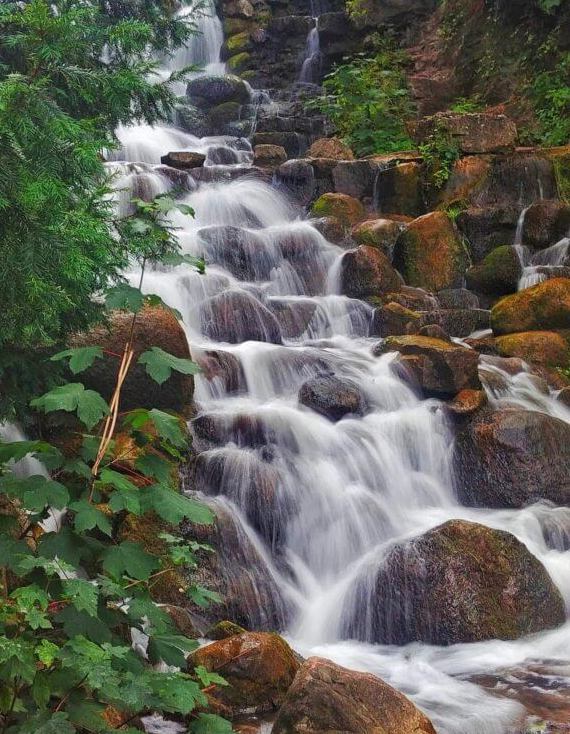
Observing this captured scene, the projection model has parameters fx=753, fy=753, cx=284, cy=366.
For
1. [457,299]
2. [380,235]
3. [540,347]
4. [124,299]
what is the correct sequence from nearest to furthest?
[124,299]
[540,347]
[457,299]
[380,235]

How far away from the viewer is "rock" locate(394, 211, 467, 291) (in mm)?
11734

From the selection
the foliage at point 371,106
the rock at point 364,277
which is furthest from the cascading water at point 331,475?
the foliage at point 371,106

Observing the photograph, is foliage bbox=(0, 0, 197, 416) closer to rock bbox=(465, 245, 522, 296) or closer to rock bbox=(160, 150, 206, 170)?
rock bbox=(465, 245, 522, 296)

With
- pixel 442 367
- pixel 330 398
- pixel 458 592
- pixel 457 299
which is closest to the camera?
pixel 458 592

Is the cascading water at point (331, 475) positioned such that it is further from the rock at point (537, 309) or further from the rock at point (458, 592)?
the rock at point (537, 309)

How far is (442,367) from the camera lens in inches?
317

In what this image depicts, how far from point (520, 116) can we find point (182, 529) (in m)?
13.0

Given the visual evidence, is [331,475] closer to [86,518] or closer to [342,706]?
[342,706]

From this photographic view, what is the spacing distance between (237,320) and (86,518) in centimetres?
697

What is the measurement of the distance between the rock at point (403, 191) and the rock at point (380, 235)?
1.35m

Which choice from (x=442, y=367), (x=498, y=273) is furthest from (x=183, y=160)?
(x=442, y=367)

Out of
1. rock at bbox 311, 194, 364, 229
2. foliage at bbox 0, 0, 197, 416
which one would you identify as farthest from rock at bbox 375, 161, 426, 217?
foliage at bbox 0, 0, 197, 416

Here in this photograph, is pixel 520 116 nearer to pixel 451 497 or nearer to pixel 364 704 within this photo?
pixel 451 497

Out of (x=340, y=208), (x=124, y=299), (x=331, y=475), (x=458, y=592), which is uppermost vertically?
(x=340, y=208)
